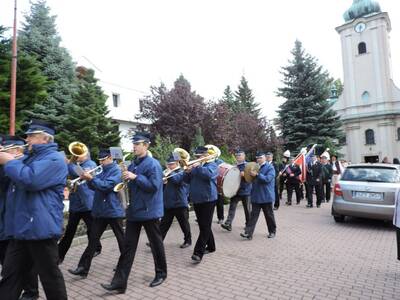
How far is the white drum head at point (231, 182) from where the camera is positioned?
8.21 metres

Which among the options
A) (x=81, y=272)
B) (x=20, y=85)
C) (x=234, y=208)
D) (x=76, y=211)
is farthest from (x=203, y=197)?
(x=20, y=85)

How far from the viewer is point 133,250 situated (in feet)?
16.1

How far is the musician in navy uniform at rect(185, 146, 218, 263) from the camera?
6180 millimetres

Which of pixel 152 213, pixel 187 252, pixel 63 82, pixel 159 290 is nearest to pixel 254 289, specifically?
pixel 159 290

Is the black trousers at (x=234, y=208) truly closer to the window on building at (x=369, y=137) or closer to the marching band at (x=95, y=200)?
the marching band at (x=95, y=200)

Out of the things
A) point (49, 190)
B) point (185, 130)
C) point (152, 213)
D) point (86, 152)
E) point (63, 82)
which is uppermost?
point (63, 82)

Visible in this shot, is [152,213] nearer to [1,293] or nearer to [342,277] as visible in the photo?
[1,293]

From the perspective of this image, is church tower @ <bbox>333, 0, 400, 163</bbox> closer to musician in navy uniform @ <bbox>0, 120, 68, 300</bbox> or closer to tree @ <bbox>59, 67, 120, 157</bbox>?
tree @ <bbox>59, 67, 120, 157</bbox>

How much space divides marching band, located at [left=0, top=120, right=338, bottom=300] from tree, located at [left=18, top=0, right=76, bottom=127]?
1455 cm

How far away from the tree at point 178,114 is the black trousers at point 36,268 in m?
14.5

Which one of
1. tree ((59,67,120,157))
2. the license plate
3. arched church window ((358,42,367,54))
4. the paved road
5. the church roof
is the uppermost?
the church roof

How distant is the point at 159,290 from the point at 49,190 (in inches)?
82.8

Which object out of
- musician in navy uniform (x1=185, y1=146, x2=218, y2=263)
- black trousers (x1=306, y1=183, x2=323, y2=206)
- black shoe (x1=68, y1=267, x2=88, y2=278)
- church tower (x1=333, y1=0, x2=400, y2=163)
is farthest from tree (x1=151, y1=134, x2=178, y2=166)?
church tower (x1=333, y1=0, x2=400, y2=163)

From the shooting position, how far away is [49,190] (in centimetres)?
376
